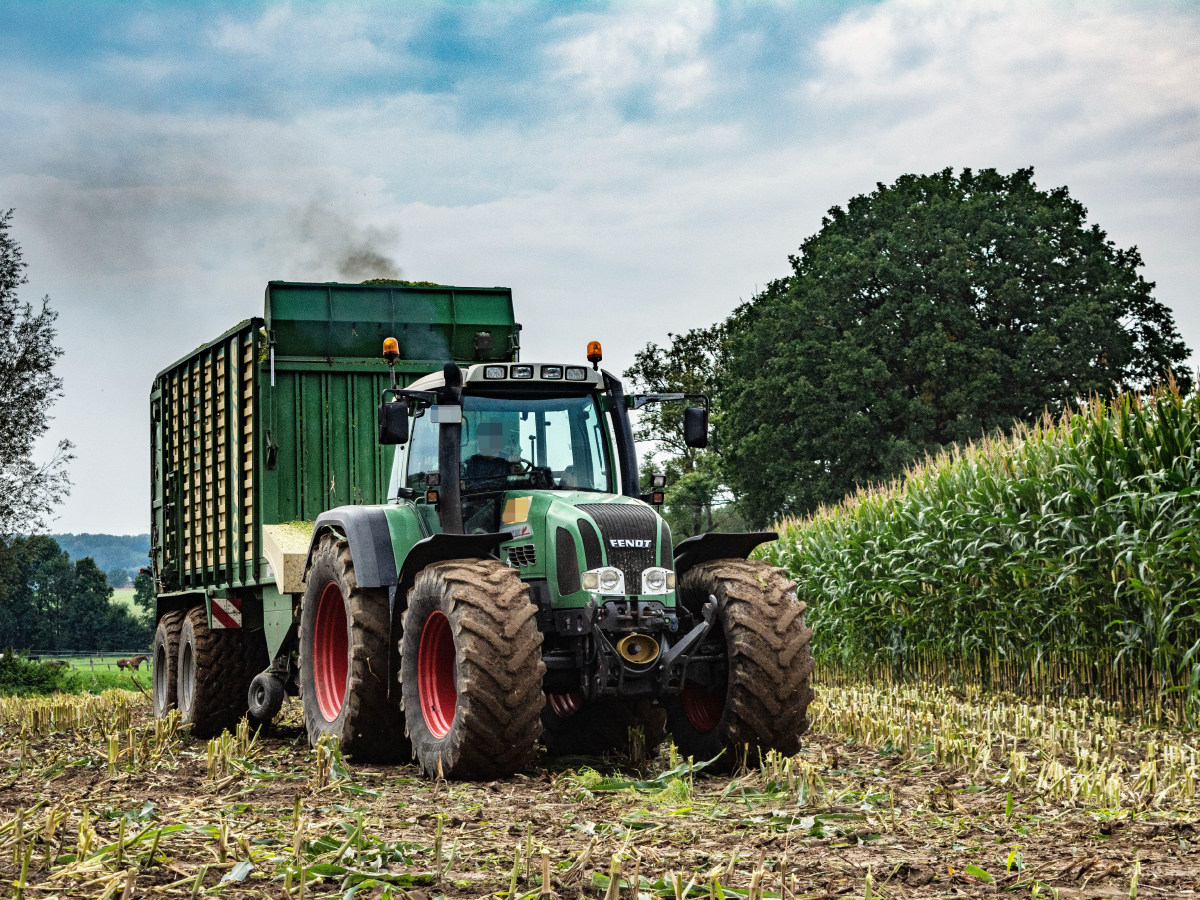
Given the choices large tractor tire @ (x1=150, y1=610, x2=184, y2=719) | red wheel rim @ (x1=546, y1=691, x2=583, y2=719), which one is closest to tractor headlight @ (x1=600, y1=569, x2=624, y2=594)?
red wheel rim @ (x1=546, y1=691, x2=583, y2=719)

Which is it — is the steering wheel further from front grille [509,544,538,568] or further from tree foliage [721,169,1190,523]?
tree foliage [721,169,1190,523]

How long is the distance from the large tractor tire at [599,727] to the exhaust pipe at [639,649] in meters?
0.98

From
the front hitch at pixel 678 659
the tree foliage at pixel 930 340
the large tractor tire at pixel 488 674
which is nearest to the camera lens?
the large tractor tire at pixel 488 674

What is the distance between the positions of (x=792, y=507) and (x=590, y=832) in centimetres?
3490

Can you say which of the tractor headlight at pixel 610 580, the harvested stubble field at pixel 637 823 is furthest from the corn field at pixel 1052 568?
the tractor headlight at pixel 610 580

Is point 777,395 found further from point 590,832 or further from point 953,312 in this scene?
point 590,832

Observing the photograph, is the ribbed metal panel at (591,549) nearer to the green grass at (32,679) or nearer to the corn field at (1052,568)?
the corn field at (1052,568)

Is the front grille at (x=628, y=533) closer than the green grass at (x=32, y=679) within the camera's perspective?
Yes

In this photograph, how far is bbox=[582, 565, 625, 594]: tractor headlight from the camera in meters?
7.37

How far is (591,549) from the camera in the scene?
7.43 meters

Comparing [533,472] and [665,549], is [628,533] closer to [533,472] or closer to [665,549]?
[665,549]

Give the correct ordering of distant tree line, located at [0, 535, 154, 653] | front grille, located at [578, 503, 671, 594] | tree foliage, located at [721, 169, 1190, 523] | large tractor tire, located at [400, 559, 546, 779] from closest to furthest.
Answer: large tractor tire, located at [400, 559, 546, 779] → front grille, located at [578, 503, 671, 594] → tree foliage, located at [721, 169, 1190, 523] → distant tree line, located at [0, 535, 154, 653]

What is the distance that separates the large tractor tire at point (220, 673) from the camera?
1134 cm

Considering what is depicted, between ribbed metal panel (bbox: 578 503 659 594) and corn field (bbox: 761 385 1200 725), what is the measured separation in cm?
424
